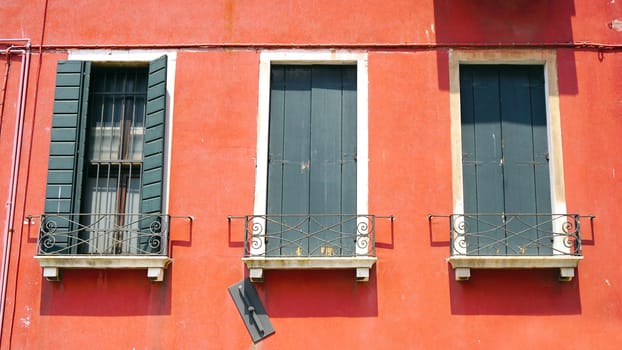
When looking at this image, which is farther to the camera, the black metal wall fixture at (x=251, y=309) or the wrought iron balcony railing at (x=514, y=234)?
the wrought iron balcony railing at (x=514, y=234)

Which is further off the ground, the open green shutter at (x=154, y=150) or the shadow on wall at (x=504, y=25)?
the shadow on wall at (x=504, y=25)

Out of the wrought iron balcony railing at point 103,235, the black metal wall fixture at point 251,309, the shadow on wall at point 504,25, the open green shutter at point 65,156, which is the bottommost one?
the black metal wall fixture at point 251,309

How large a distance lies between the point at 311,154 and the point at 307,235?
97cm

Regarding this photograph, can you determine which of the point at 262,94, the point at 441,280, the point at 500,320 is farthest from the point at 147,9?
the point at 500,320

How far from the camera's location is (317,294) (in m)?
8.98

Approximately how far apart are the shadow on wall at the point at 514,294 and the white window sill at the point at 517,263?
17 centimetres

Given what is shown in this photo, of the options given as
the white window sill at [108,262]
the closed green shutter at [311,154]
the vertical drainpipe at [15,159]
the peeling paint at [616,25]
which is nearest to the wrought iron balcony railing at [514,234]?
the closed green shutter at [311,154]

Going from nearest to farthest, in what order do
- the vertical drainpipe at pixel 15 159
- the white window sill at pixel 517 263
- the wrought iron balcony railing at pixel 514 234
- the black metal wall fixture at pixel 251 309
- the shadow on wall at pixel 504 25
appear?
the white window sill at pixel 517 263
the black metal wall fixture at pixel 251 309
the wrought iron balcony railing at pixel 514 234
the vertical drainpipe at pixel 15 159
the shadow on wall at pixel 504 25

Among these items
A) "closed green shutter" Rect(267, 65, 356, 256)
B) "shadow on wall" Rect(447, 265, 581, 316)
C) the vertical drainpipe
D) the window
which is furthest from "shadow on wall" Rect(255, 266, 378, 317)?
the vertical drainpipe

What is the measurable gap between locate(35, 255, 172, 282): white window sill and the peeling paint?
576cm

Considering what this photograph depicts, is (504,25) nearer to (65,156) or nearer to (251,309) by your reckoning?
(251,309)

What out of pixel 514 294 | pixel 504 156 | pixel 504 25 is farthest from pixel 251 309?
pixel 504 25

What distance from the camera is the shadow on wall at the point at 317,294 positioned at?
29.3ft

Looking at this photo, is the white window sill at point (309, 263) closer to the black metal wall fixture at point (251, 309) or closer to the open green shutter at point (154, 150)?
the black metal wall fixture at point (251, 309)
